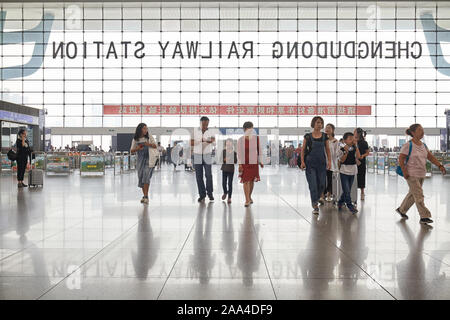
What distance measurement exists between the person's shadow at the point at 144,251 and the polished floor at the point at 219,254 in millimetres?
11

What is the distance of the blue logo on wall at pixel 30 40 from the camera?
1371 inches

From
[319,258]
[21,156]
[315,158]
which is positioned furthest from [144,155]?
[21,156]

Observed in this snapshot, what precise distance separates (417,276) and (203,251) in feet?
6.35


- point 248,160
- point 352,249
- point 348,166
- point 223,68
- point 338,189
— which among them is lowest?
point 352,249

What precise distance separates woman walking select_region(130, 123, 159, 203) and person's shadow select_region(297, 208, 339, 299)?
3.85 meters

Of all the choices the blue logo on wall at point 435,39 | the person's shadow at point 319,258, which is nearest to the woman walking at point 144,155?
the person's shadow at point 319,258

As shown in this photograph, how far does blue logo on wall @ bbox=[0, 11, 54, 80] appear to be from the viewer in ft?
114

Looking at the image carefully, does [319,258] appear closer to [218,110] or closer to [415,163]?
[415,163]

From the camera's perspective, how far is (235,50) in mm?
34844

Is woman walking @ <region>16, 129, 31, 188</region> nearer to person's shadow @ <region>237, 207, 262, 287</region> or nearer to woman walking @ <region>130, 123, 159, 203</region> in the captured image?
woman walking @ <region>130, 123, 159, 203</region>

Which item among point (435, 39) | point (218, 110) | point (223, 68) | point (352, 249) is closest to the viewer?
point (352, 249)

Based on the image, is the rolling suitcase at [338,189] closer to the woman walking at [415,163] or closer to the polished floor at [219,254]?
the polished floor at [219,254]

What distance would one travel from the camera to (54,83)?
→ 34.7 meters

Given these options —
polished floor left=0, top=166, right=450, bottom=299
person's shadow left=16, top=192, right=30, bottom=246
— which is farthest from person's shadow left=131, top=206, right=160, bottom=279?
person's shadow left=16, top=192, right=30, bottom=246
